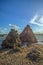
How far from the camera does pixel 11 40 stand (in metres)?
2.16

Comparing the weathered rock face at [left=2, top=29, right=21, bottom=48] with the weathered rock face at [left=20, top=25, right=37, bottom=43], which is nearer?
the weathered rock face at [left=2, top=29, right=21, bottom=48]

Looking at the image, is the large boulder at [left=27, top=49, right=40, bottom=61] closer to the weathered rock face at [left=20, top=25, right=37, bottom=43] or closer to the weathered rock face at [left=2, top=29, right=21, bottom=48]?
the weathered rock face at [left=2, top=29, right=21, bottom=48]

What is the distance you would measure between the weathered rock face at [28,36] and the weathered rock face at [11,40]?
18 cm

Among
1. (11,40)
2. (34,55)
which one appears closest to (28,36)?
(11,40)

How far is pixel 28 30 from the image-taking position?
2477 mm

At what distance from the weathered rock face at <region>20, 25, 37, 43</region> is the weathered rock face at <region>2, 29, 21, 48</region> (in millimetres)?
180

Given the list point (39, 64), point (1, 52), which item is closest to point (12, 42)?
point (1, 52)

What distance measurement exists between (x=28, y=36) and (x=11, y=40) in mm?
427

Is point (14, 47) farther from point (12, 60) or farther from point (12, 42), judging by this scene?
point (12, 60)

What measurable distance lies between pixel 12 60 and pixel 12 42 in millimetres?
458

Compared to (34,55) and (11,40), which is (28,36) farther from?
(34,55)

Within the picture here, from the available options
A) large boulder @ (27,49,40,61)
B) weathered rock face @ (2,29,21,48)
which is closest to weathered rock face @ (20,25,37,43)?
weathered rock face @ (2,29,21,48)

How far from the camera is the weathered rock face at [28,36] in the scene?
240 cm

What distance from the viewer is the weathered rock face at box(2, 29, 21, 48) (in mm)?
2121
